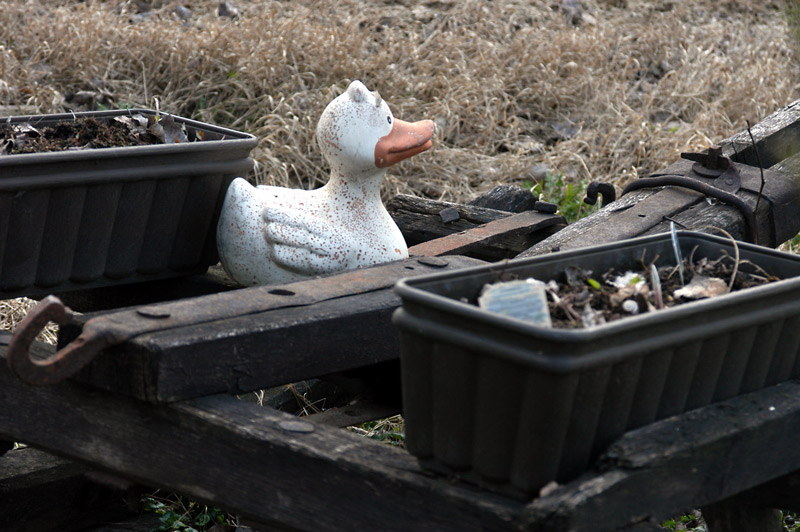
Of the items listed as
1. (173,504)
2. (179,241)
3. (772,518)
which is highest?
(179,241)

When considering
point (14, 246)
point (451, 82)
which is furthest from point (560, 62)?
point (14, 246)

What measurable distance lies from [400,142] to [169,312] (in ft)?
2.11

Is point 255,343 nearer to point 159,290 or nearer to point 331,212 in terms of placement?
point 331,212

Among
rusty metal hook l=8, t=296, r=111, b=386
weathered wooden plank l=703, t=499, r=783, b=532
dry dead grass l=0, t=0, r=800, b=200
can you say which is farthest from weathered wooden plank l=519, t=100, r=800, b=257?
dry dead grass l=0, t=0, r=800, b=200

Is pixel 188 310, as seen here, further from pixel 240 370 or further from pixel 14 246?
pixel 14 246

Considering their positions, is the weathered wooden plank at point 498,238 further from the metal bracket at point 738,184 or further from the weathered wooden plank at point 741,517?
the weathered wooden plank at point 741,517

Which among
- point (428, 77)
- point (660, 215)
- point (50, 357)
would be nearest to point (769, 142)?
point (660, 215)

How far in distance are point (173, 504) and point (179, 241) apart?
921 mm

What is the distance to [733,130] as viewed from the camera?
17.2ft

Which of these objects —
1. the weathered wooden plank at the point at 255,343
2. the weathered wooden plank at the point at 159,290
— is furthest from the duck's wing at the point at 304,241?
the weathered wooden plank at the point at 159,290

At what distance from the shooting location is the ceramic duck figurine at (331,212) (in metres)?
1.84

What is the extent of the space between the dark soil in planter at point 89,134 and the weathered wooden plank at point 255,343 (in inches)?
A: 20.9

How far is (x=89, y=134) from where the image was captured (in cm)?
193

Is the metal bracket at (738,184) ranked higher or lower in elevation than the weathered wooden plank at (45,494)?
higher
